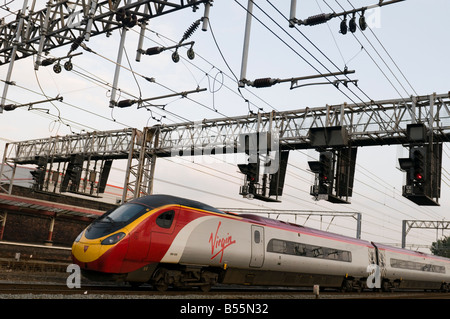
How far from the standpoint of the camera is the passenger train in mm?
12125

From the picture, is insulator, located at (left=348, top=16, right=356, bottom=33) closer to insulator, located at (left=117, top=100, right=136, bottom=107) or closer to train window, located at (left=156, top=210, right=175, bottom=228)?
train window, located at (left=156, top=210, right=175, bottom=228)

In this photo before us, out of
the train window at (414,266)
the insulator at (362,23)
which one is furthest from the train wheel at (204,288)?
the train window at (414,266)

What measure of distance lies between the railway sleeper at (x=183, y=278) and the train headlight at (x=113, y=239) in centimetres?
168

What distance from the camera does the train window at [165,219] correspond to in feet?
42.0

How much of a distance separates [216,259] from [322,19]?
7.80 meters

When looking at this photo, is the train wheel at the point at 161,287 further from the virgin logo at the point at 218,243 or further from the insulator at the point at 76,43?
the insulator at the point at 76,43

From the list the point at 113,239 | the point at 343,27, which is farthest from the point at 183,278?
the point at 343,27

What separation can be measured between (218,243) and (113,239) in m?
3.63

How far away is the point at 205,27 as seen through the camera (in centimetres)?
1283

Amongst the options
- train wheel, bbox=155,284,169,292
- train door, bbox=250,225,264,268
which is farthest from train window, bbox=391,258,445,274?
train wheel, bbox=155,284,169,292

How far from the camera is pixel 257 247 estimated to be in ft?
51.8

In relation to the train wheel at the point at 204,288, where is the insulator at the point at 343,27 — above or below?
above
